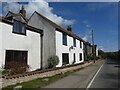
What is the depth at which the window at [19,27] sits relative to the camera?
1581 centimetres

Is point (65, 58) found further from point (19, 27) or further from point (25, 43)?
point (19, 27)

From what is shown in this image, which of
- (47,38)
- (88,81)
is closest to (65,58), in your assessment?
(47,38)

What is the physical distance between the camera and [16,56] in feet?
52.1

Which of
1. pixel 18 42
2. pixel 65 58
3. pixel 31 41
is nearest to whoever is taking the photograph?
pixel 18 42

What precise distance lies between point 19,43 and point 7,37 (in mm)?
1842

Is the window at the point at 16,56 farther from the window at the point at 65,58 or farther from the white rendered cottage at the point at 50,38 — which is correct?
the window at the point at 65,58

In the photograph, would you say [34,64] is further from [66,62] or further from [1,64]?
[66,62]

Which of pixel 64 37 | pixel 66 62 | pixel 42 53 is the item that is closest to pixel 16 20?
pixel 42 53

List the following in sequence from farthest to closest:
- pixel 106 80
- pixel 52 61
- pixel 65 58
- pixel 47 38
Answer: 1. pixel 65 58
2. pixel 47 38
3. pixel 52 61
4. pixel 106 80

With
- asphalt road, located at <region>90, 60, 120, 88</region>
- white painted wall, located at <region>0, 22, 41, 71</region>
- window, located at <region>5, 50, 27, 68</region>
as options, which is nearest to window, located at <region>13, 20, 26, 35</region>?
white painted wall, located at <region>0, 22, 41, 71</region>

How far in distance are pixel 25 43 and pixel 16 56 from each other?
1.88m

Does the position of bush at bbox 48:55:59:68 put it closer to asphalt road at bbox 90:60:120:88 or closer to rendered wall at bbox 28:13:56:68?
rendered wall at bbox 28:13:56:68

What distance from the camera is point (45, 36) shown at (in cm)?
2197

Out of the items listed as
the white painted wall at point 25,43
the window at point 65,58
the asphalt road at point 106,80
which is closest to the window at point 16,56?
the white painted wall at point 25,43
